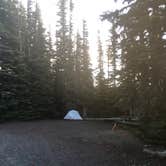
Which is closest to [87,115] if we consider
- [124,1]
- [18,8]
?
[18,8]

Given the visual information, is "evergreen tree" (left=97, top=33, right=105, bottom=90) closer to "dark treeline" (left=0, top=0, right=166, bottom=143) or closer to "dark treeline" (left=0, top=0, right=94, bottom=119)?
"dark treeline" (left=0, top=0, right=166, bottom=143)

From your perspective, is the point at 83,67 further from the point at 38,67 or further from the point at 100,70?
the point at 38,67

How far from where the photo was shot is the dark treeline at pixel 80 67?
7781 millimetres

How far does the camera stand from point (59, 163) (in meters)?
6.15

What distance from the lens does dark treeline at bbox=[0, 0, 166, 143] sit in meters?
7.78

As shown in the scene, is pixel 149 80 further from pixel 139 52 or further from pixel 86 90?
pixel 86 90

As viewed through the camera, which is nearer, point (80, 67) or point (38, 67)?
point (38, 67)

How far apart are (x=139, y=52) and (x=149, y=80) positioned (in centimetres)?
102

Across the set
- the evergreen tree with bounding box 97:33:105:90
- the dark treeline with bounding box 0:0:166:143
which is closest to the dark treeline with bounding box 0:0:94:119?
the dark treeline with bounding box 0:0:166:143

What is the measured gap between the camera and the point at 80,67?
27.6 m

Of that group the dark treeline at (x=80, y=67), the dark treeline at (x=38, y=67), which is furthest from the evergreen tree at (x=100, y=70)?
the dark treeline at (x=38, y=67)

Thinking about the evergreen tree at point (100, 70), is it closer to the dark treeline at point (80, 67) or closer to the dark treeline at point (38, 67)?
the dark treeline at point (80, 67)

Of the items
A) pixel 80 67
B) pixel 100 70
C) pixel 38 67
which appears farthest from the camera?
pixel 100 70

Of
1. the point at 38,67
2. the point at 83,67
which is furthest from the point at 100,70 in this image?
the point at 38,67
